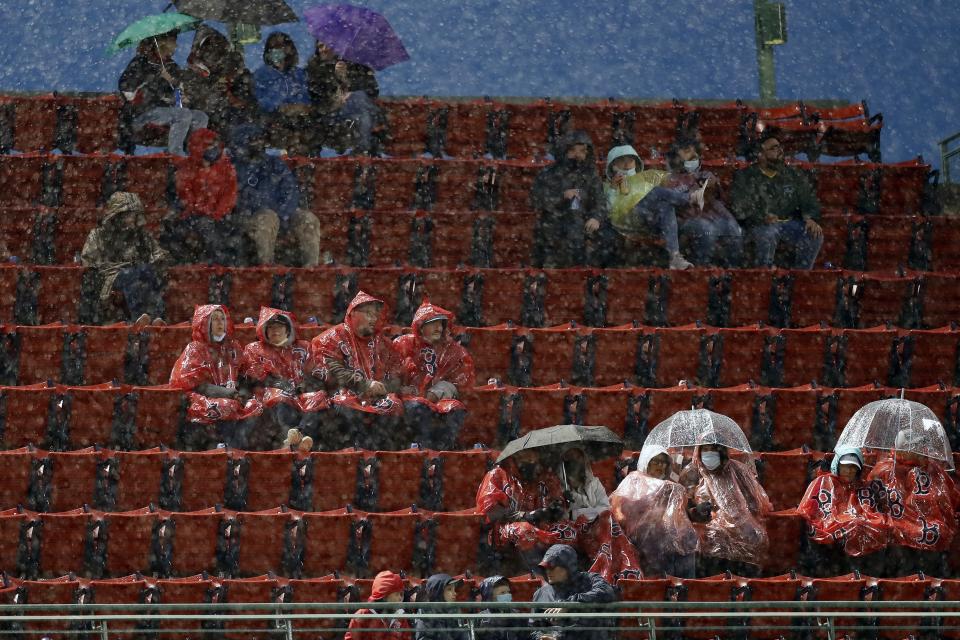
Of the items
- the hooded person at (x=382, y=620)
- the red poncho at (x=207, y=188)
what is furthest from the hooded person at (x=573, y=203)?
the hooded person at (x=382, y=620)

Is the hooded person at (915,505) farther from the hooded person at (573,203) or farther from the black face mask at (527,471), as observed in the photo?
the hooded person at (573,203)

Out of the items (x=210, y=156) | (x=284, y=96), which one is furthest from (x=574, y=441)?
(x=284, y=96)

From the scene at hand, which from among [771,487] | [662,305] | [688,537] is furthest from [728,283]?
[688,537]

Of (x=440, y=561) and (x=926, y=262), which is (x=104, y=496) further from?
(x=926, y=262)

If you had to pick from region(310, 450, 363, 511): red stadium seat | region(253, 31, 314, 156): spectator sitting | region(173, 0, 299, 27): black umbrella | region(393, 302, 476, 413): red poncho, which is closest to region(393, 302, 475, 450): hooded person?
region(393, 302, 476, 413): red poncho

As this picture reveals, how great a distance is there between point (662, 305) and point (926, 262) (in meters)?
1.43

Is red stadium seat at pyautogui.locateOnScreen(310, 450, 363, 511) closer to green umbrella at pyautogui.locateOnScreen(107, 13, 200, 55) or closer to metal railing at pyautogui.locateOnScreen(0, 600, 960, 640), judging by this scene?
metal railing at pyautogui.locateOnScreen(0, 600, 960, 640)

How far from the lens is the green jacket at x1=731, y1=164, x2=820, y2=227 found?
337 inches

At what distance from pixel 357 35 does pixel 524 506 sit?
3478 millimetres

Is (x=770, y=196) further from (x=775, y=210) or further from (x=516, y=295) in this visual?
(x=516, y=295)

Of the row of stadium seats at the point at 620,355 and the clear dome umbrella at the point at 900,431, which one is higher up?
the row of stadium seats at the point at 620,355

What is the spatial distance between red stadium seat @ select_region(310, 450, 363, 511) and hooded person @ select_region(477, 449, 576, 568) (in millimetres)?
592

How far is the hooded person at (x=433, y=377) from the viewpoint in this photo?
7.15 metres

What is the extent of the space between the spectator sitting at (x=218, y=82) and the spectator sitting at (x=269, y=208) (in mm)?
484
